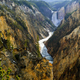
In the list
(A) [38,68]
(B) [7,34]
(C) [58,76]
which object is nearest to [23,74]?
(A) [38,68]

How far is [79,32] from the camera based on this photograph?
1958 cm

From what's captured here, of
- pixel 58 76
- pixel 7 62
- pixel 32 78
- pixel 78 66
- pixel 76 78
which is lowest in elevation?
pixel 58 76

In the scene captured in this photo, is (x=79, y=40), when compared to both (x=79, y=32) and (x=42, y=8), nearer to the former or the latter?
(x=79, y=32)

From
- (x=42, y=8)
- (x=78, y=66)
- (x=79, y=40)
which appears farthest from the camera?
(x=42, y=8)

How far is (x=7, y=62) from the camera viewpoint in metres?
6.96

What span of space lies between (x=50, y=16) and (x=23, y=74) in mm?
116515

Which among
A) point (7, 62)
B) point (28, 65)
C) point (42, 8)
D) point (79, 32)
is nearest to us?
point (7, 62)

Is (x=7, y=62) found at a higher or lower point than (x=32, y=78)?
higher

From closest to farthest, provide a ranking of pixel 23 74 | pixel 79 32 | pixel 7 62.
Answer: pixel 7 62, pixel 23 74, pixel 79 32

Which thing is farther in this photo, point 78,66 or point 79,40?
point 79,40

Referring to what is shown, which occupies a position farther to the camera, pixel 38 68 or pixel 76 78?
pixel 76 78

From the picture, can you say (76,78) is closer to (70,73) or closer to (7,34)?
(70,73)

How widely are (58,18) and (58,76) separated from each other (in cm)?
10331

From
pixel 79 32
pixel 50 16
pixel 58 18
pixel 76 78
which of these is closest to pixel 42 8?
pixel 50 16
